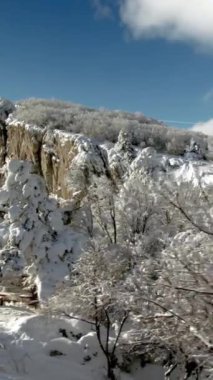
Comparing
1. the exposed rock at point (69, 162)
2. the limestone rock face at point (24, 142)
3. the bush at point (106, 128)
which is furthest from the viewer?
the limestone rock face at point (24, 142)

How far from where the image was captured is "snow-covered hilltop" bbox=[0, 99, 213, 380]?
700cm

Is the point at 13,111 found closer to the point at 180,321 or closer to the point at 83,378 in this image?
the point at 83,378

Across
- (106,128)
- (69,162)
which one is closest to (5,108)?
(106,128)

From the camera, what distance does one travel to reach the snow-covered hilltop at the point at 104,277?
700 cm

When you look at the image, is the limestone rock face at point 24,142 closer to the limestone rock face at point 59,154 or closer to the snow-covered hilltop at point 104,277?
the limestone rock face at point 59,154

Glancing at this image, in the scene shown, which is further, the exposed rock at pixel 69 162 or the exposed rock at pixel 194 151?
the exposed rock at pixel 194 151

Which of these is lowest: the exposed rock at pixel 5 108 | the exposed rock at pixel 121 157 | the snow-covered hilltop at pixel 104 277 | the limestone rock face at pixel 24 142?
the snow-covered hilltop at pixel 104 277

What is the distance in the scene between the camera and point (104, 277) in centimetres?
1730

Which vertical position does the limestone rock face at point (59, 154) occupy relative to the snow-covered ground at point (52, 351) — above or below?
above

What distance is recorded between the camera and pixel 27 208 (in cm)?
2367

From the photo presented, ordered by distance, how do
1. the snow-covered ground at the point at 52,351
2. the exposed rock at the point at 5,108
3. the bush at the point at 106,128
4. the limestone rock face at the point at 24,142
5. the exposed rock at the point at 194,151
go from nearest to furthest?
the snow-covered ground at the point at 52,351
the exposed rock at the point at 194,151
the bush at the point at 106,128
the limestone rock face at the point at 24,142
the exposed rock at the point at 5,108

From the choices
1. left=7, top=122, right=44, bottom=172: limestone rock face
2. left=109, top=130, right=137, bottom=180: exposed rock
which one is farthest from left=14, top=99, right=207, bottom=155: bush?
left=109, top=130, right=137, bottom=180: exposed rock

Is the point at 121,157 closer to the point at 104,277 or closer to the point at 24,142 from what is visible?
the point at 24,142

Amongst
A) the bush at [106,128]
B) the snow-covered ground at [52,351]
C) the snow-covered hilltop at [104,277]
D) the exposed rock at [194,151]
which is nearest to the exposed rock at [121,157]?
the snow-covered hilltop at [104,277]
